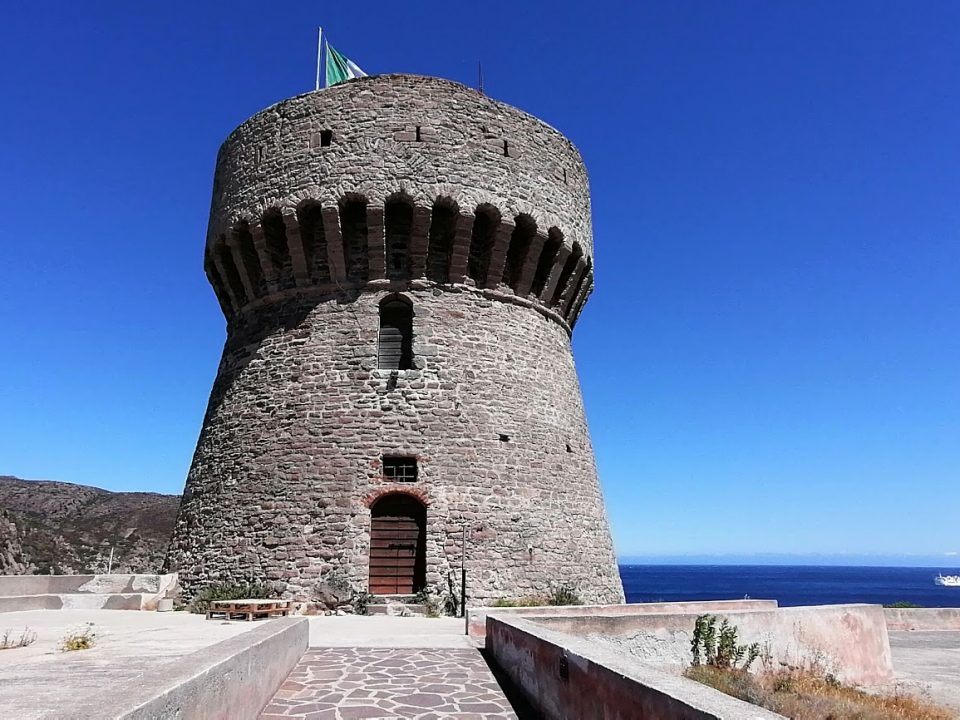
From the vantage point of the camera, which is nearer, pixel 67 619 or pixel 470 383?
pixel 67 619

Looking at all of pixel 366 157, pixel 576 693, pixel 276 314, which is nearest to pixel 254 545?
pixel 276 314

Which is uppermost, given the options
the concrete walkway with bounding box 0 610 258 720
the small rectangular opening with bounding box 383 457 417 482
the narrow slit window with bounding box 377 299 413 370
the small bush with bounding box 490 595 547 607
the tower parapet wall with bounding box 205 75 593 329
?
the tower parapet wall with bounding box 205 75 593 329

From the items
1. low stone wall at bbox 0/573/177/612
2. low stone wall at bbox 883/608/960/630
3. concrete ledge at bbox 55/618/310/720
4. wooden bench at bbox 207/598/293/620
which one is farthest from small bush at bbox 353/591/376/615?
low stone wall at bbox 883/608/960/630

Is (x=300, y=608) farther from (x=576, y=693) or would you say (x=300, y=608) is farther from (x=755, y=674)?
(x=576, y=693)

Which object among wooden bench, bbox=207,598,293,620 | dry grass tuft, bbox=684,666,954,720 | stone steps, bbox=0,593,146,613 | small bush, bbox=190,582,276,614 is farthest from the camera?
stone steps, bbox=0,593,146,613

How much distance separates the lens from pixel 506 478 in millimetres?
13453

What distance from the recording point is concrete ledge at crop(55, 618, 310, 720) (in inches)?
118

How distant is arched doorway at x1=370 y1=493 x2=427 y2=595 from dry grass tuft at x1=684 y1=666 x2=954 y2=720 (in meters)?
6.13

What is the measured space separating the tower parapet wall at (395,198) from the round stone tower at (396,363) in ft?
0.15

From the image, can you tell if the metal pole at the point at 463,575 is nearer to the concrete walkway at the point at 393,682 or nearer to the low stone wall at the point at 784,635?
the concrete walkway at the point at 393,682

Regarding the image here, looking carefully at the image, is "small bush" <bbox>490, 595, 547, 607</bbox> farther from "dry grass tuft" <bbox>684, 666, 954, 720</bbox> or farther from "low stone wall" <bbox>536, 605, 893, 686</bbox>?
"dry grass tuft" <bbox>684, 666, 954, 720</bbox>

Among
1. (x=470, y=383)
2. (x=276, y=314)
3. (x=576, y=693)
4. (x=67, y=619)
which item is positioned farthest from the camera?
(x=276, y=314)

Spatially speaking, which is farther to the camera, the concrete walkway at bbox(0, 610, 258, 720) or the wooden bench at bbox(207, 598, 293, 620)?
the wooden bench at bbox(207, 598, 293, 620)

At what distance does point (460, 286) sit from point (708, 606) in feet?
24.3
